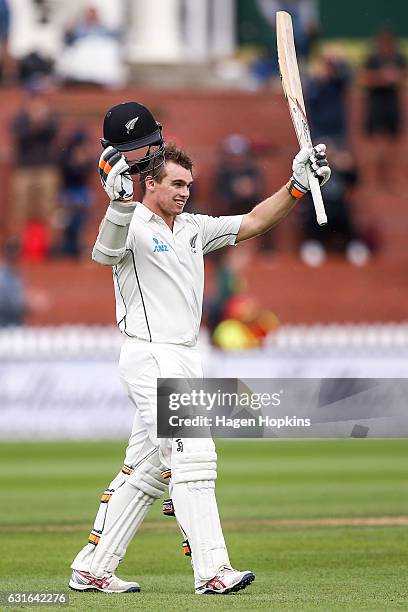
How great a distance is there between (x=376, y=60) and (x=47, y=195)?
236 inches

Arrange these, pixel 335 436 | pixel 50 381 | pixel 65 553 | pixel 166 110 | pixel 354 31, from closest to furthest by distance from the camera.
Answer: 1. pixel 335 436
2. pixel 65 553
3. pixel 50 381
4. pixel 166 110
5. pixel 354 31

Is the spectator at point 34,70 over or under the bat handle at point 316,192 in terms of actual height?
over

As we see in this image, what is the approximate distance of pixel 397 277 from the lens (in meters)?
23.7

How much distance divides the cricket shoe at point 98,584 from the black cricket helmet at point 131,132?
77.0 inches

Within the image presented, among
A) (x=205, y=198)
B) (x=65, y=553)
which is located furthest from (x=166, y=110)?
(x=65, y=553)

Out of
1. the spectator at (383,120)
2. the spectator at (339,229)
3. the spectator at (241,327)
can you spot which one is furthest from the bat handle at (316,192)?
the spectator at (383,120)

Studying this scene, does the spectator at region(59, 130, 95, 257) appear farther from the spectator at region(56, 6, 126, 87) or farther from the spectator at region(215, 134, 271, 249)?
the spectator at region(56, 6, 126, 87)

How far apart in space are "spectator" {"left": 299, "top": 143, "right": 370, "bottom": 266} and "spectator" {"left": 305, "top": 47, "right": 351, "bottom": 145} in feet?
0.86

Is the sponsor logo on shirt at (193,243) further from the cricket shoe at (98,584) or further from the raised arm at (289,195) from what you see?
the cricket shoe at (98,584)

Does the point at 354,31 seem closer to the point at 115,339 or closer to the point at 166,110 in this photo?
the point at 166,110

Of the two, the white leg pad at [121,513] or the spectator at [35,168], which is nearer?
the white leg pad at [121,513]

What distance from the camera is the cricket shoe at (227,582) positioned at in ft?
23.7

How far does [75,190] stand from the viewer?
2352cm

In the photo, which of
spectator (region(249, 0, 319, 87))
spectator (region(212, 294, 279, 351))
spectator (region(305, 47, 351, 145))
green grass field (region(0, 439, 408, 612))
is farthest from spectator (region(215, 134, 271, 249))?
green grass field (region(0, 439, 408, 612))
